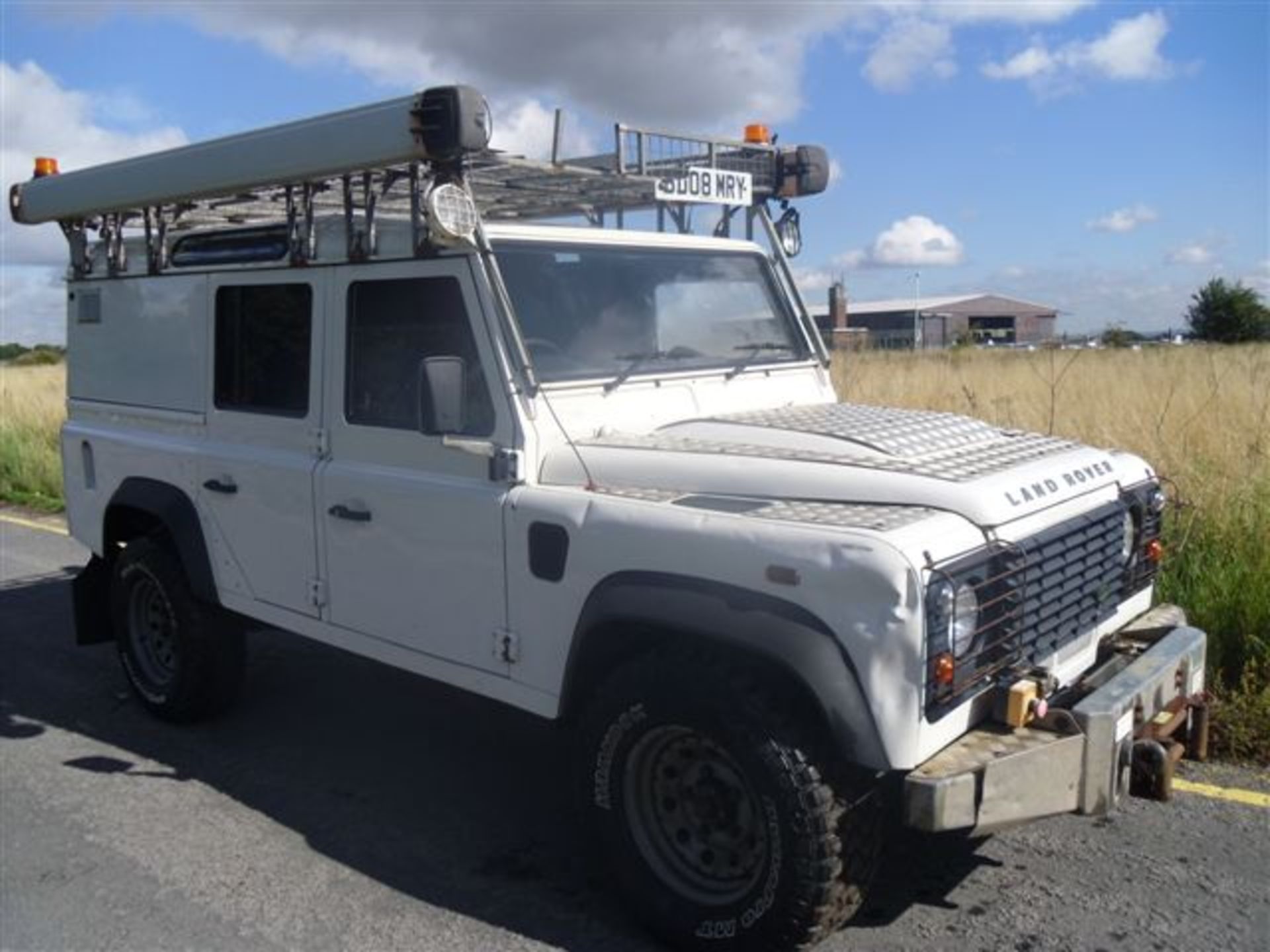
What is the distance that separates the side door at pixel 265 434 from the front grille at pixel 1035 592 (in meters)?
2.56

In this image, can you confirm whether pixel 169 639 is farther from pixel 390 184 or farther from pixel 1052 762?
pixel 1052 762

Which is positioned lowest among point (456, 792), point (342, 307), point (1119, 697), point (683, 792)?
point (456, 792)

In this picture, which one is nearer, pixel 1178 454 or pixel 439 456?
pixel 439 456

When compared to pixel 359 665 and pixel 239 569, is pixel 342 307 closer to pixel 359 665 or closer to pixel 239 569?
pixel 239 569

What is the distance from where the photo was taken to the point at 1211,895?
367 centimetres

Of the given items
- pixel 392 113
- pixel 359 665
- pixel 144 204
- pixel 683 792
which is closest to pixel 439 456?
pixel 392 113

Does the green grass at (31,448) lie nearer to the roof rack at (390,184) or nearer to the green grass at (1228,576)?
the roof rack at (390,184)

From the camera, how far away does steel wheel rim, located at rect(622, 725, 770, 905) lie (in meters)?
3.32

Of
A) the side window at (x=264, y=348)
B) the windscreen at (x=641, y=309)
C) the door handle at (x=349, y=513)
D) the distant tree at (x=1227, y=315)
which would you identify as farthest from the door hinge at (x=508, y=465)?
the distant tree at (x=1227, y=315)

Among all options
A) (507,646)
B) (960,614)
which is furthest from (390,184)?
(960,614)

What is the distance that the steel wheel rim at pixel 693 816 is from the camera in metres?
3.32

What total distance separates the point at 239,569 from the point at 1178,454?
5.70m

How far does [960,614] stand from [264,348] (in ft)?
10.2

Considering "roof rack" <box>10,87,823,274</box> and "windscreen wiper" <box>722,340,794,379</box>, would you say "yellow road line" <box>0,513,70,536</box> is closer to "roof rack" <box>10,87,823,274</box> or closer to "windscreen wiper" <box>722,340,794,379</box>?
"roof rack" <box>10,87,823,274</box>
